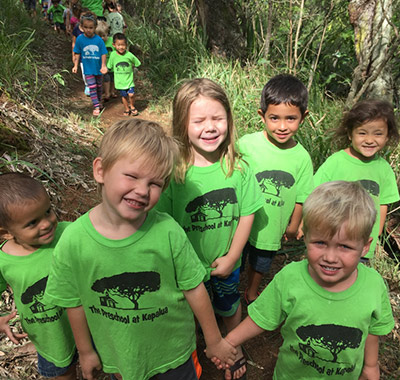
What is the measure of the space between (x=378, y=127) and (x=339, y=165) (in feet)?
1.16

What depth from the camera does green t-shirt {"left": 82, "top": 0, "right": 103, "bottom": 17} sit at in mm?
7559

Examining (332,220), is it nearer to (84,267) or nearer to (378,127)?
(84,267)

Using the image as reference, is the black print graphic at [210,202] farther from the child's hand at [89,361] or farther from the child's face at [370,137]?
the child's face at [370,137]

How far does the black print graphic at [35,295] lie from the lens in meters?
1.57


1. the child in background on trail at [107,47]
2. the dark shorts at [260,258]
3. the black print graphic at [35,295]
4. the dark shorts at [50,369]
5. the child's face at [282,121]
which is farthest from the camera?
the child in background on trail at [107,47]

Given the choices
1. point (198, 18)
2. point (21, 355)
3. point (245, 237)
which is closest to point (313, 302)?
point (245, 237)

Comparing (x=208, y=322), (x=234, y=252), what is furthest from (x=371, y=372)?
(x=234, y=252)

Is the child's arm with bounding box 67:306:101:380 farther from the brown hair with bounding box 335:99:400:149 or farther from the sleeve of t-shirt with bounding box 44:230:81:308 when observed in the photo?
the brown hair with bounding box 335:99:400:149

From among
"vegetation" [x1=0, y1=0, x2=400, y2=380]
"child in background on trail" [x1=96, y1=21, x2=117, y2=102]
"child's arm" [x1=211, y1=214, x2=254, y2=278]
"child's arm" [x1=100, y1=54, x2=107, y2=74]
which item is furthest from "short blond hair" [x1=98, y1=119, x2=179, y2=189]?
"child in background on trail" [x1=96, y1=21, x2=117, y2=102]

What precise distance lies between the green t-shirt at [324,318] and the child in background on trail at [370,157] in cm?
107

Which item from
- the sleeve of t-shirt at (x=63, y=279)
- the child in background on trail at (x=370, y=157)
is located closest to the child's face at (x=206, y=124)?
the sleeve of t-shirt at (x=63, y=279)

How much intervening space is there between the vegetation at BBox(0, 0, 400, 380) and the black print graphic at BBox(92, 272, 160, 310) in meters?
1.93

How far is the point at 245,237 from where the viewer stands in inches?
77.6

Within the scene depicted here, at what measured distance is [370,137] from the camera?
2.26m
